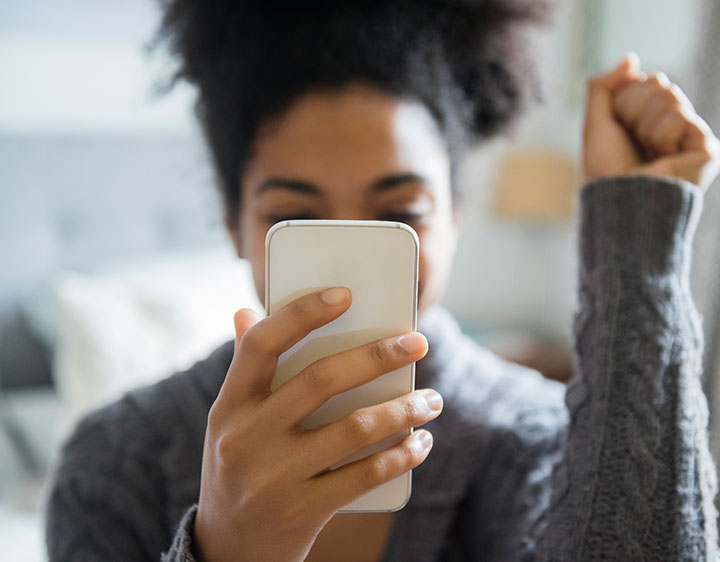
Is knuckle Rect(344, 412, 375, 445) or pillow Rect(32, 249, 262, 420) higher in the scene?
knuckle Rect(344, 412, 375, 445)

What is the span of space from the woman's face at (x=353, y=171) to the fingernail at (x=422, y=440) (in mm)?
181

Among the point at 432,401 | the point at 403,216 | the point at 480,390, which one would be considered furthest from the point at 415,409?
the point at 480,390

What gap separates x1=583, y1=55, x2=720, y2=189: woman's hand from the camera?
474mm

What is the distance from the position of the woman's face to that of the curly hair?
0.07 ft

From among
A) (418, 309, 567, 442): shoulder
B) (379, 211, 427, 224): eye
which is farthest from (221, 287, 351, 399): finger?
(418, 309, 567, 442): shoulder

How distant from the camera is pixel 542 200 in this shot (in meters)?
2.00

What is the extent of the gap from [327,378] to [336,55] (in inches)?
12.6

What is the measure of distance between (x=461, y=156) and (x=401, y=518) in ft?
1.04

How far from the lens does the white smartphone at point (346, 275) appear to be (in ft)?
1.03

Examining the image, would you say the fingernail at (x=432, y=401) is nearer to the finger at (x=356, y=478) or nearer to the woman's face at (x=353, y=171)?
the finger at (x=356, y=478)

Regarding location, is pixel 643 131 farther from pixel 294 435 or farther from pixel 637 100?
pixel 294 435

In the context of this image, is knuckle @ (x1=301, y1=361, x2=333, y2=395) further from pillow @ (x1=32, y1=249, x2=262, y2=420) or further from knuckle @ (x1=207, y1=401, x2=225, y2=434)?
pillow @ (x1=32, y1=249, x2=262, y2=420)

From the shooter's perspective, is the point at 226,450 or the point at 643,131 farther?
the point at 643,131

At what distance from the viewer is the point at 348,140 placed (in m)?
0.48
